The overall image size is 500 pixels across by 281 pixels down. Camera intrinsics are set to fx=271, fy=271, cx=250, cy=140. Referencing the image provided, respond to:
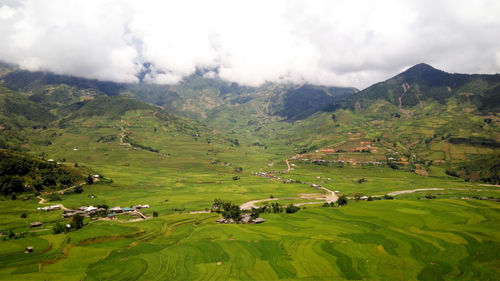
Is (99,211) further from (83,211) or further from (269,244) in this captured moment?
(269,244)

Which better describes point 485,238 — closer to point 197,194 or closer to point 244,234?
point 244,234

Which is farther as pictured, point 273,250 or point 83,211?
point 83,211

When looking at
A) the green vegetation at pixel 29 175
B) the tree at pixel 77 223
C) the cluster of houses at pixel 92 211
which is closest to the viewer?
the tree at pixel 77 223

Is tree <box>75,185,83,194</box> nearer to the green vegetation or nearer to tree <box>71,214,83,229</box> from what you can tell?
the green vegetation

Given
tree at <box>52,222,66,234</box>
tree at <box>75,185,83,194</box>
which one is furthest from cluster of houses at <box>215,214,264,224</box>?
tree at <box>75,185,83,194</box>

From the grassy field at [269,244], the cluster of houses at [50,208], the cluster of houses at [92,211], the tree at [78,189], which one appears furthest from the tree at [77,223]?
the tree at [78,189]

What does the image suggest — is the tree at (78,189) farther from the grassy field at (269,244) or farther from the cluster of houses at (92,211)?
the cluster of houses at (92,211)

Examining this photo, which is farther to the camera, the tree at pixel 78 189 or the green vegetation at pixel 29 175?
the tree at pixel 78 189

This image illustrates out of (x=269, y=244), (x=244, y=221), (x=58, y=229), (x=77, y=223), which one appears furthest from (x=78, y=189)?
(x=269, y=244)

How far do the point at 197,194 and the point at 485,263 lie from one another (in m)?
123

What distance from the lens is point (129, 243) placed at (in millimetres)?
75500

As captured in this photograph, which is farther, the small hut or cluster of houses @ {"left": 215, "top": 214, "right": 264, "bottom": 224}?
cluster of houses @ {"left": 215, "top": 214, "right": 264, "bottom": 224}

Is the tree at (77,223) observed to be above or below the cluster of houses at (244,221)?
above

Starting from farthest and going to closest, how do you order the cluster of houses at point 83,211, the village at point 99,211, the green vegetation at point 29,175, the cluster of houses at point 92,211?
the green vegetation at point 29,175 → the cluster of houses at point 92,211 → the village at point 99,211 → the cluster of houses at point 83,211
